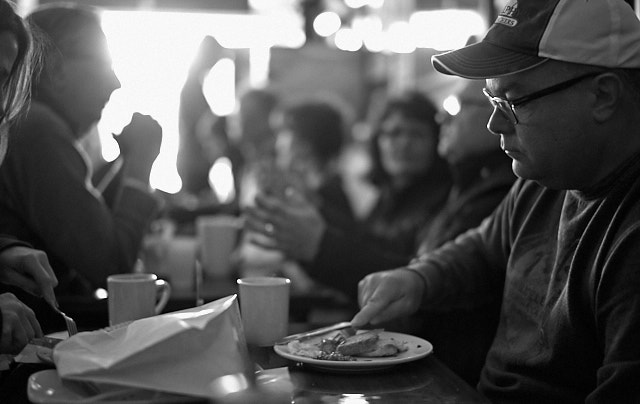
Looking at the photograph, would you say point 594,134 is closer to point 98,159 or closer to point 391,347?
point 391,347

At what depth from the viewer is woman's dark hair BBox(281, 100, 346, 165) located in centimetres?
332

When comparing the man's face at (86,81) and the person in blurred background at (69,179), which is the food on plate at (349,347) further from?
the man's face at (86,81)

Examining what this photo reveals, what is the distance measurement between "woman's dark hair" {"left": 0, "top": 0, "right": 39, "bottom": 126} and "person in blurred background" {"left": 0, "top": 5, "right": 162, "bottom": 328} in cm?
30

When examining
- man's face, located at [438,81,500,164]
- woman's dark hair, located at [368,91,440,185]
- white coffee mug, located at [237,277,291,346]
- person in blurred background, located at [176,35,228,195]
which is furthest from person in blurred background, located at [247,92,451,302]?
person in blurred background, located at [176,35,228,195]

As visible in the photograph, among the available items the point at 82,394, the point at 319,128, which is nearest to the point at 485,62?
the point at 82,394

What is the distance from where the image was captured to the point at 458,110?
201 cm

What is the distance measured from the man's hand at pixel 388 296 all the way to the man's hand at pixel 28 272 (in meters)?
0.52

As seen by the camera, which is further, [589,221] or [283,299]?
[283,299]

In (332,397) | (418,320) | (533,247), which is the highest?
(533,247)

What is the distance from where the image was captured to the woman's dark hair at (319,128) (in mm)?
3324

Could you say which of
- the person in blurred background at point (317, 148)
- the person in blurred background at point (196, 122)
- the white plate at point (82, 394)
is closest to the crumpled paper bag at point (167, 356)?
the white plate at point (82, 394)

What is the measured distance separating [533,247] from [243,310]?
0.54 metres

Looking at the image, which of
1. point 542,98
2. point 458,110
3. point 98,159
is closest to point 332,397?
point 542,98

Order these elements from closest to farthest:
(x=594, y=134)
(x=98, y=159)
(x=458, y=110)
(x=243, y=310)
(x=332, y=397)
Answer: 1. (x=332, y=397)
2. (x=594, y=134)
3. (x=243, y=310)
4. (x=458, y=110)
5. (x=98, y=159)
